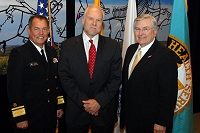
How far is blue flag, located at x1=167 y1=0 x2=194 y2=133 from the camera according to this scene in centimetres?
262

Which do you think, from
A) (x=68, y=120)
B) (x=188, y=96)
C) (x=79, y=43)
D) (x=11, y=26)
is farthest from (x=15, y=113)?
(x=188, y=96)

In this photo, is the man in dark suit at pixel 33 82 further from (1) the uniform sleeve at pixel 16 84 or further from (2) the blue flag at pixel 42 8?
(2) the blue flag at pixel 42 8

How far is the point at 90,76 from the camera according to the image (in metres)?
1.99

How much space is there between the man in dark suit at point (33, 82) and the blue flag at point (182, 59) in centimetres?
137

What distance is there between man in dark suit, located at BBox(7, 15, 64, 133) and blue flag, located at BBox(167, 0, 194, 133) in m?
1.37

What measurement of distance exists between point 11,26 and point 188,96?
213 cm

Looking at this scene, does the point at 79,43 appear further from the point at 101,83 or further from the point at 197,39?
the point at 197,39

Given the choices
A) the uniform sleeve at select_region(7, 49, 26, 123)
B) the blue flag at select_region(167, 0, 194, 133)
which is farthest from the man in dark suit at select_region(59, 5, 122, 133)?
the blue flag at select_region(167, 0, 194, 133)

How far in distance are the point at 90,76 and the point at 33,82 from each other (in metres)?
0.46

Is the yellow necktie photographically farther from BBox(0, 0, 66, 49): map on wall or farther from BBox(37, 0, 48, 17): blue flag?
BBox(0, 0, 66, 49): map on wall

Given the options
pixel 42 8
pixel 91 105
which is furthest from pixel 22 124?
pixel 42 8

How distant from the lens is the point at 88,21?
196 centimetres

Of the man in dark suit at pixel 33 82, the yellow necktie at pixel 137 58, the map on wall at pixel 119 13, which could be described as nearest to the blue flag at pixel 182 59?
the yellow necktie at pixel 137 58

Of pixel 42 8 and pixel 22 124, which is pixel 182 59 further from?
pixel 22 124
